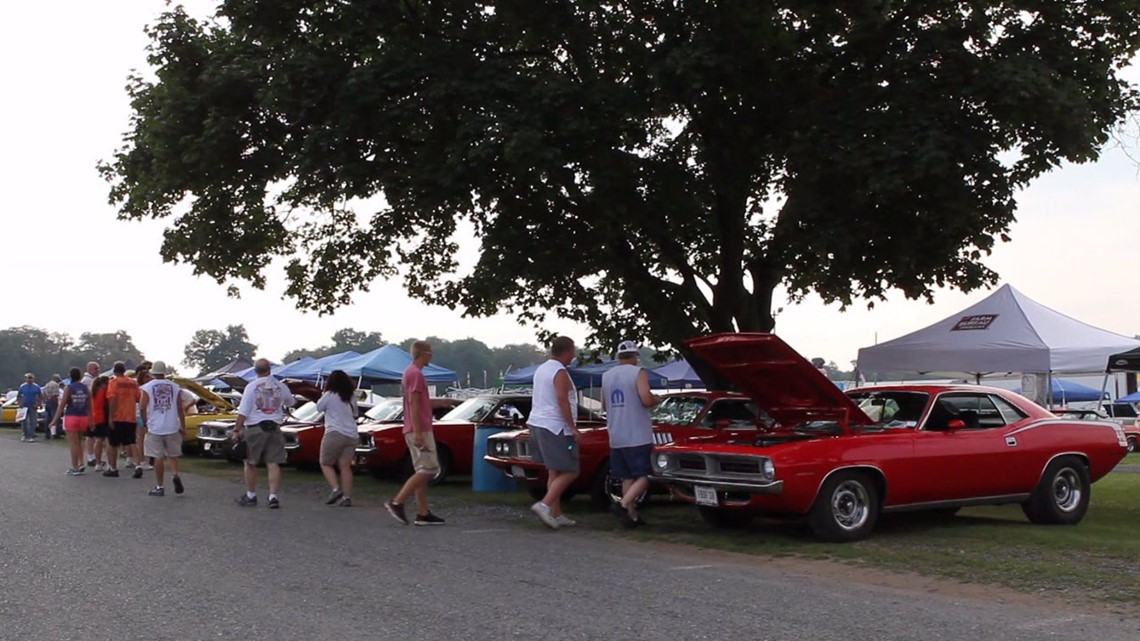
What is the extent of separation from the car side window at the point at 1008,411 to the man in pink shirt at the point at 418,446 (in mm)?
5527

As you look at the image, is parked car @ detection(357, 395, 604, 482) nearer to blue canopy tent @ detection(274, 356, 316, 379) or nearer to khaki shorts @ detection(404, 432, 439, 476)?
khaki shorts @ detection(404, 432, 439, 476)

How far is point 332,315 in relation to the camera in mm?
22688

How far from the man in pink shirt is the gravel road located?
309 mm

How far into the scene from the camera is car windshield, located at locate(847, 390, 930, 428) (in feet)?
37.2

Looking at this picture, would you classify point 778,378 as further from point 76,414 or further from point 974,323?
point 76,414

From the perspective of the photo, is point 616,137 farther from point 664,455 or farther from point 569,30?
point 664,455

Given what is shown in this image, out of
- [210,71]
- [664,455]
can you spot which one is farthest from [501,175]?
[664,455]

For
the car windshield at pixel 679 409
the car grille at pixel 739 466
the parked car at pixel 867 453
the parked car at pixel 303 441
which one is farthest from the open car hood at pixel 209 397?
the car grille at pixel 739 466

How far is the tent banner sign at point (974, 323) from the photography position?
691 inches

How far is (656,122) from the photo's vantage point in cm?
1836

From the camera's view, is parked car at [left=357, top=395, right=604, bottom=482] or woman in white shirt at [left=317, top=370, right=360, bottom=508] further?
parked car at [left=357, top=395, right=604, bottom=482]

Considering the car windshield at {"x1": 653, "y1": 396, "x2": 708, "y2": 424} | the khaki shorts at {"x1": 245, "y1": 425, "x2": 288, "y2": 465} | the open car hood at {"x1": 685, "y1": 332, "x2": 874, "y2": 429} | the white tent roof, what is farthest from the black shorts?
the white tent roof

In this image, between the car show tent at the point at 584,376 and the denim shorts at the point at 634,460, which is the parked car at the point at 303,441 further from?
the denim shorts at the point at 634,460

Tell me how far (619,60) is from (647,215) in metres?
2.17
